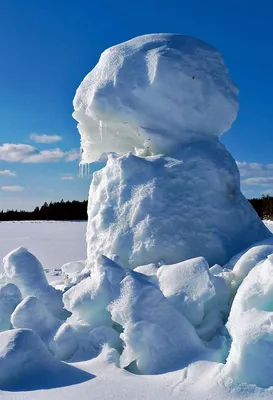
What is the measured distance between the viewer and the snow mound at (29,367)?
3236 millimetres

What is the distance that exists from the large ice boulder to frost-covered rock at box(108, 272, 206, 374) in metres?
1.63

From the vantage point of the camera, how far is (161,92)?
19.2 ft

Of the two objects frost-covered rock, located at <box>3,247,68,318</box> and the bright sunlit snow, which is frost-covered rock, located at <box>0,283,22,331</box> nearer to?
the bright sunlit snow

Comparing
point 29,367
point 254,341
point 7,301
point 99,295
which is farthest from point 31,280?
point 254,341

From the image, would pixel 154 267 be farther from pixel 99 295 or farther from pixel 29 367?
pixel 29 367

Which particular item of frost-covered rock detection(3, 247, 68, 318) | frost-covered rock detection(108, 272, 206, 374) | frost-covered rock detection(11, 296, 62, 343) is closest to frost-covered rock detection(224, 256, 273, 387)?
frost-covered rock detection(108, 272, 206, 374)

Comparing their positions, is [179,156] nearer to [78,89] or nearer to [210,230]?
[210,230]

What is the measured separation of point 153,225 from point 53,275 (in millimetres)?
3581

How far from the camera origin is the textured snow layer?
17.8 feet

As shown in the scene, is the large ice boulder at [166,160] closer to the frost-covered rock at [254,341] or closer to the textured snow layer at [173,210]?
the textured snow layer at [173,210]

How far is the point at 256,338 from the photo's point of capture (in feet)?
9.73

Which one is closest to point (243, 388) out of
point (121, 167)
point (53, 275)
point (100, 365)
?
point (100, 365)

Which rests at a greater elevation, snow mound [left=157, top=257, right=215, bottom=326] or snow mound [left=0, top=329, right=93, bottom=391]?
snow mound [left=157, top=257, right=215, bottom=326]

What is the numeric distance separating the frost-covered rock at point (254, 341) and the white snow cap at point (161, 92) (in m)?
3.04
